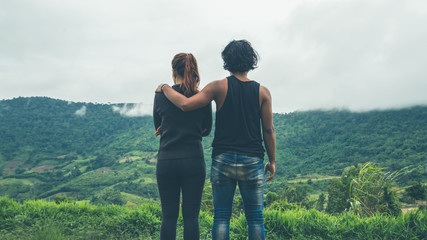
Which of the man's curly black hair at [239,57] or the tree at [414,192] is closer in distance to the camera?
the man's curly black hair at [239,57]

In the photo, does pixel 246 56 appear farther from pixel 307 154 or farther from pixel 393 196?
pixel 307 154

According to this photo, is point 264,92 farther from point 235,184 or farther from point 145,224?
point 145,224

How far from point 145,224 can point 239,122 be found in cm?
258

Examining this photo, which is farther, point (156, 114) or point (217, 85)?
point (156, 114)

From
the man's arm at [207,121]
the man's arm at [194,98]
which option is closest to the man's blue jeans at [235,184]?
the man's arm at [207,121]

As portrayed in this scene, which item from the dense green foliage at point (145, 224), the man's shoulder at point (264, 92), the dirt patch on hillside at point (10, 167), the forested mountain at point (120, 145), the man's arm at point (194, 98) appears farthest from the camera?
the dirt patch on hillside at point (10, 167)

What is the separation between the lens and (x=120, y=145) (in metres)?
156

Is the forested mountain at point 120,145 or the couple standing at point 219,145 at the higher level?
the couple standing at point 219,145

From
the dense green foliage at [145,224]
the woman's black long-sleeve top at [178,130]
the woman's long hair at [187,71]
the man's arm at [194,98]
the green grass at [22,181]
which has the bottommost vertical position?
the green grass at [22,181]

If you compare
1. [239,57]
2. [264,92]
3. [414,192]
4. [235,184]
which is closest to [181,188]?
[235,184]

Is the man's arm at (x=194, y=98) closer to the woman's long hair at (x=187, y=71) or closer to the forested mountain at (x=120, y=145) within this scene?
the woman's long hair at (x=187, y=71)

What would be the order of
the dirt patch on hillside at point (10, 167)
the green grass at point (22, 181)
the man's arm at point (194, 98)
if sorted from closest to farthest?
the man's arm at point (194, 98)
the green grass at point (22, 181)
the dirt patch on hillside at point (10, 167)

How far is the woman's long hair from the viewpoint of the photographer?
2.37 metres

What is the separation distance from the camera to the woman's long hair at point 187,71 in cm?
237
